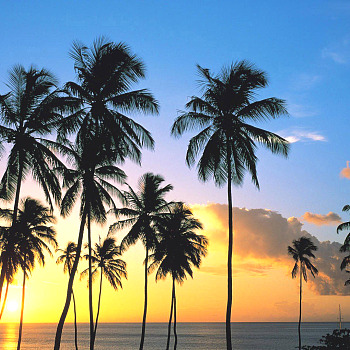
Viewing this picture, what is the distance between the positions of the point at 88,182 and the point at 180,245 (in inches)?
772

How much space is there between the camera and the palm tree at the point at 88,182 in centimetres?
2334

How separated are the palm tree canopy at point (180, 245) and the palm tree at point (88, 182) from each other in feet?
35.1

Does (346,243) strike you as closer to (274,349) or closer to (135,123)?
(135,123)

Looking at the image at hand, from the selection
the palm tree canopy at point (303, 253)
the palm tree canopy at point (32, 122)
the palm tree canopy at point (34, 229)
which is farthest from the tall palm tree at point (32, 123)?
the palm tree canopy at point (303, 253)

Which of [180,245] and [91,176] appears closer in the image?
[91,176]

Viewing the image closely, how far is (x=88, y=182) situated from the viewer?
983 inches

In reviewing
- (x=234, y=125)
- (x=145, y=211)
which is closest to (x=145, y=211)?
(x=145, y=211)

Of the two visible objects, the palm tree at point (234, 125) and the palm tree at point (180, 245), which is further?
the palm tree at point (180, 245)

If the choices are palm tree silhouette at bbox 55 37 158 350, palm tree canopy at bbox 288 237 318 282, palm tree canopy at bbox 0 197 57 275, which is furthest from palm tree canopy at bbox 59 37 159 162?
palm tree canopy at bbox 288 237 318 282

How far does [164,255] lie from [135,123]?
901 inches

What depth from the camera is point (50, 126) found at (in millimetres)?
22859

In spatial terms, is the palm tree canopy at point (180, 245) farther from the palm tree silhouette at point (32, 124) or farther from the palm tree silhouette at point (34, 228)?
the palm tree silhouette at point (32, 124)

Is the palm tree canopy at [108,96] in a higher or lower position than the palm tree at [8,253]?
higher

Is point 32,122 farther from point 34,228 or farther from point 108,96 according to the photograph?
point 34,228
